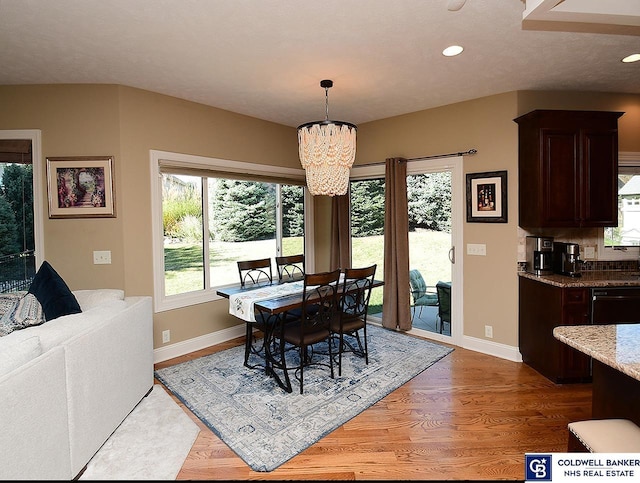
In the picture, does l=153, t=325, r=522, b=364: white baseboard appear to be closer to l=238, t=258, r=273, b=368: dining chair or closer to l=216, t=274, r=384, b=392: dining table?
l=238, t=258, r=273, b=368: dining chair

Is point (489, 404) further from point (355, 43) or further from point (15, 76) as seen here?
point (15, 76)

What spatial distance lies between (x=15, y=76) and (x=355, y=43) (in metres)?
2.97

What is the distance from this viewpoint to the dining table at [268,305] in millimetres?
2785

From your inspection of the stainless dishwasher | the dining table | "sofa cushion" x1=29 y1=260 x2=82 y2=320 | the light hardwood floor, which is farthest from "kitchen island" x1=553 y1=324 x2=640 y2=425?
"sofa cushion" x1=29 y1=260 x2=82 y2=320

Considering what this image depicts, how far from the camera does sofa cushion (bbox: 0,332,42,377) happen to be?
1518 mm

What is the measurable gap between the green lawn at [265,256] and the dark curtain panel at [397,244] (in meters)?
0.23

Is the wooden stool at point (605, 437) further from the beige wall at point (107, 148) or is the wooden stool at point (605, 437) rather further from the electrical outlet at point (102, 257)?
the electrical outlet at point (102, 257)

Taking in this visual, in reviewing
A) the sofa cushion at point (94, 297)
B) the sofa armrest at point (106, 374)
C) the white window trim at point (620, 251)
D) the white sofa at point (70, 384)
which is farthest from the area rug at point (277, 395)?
the white window trim at point (620, 251)

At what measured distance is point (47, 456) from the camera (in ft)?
5.40

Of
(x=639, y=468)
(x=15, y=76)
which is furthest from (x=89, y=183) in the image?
(x=639, y=468)

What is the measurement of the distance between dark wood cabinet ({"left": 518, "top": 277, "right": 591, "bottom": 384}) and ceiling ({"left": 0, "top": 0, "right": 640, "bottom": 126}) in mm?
1947

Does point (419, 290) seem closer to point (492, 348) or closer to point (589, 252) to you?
point (492, 348)

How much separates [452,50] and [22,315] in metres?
3.48

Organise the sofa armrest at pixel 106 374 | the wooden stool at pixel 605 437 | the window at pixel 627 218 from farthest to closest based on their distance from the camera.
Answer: the window at pixel 627 218
the sofa armrest at pixel 106 374
the wooden stool at pixel 605 437
